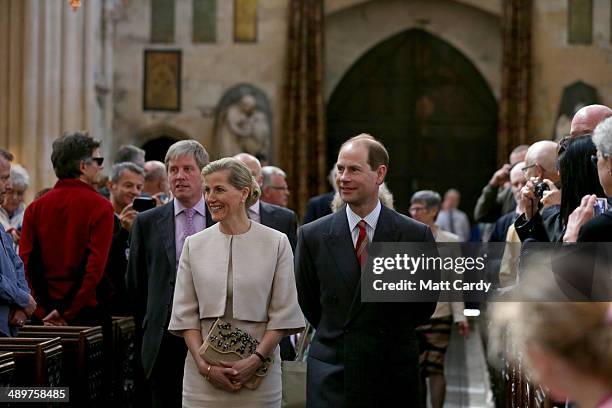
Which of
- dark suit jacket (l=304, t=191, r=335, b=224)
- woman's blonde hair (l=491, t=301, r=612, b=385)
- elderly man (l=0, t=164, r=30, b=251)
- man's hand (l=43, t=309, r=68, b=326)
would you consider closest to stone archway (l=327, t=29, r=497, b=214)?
dark suit jacket (l=304, t=191, r=335, b=224)

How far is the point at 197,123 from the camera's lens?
2114 cm

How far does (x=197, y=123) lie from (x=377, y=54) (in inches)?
139

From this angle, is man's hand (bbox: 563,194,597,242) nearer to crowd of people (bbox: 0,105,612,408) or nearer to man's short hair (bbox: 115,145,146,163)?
crowd of people (bbox: 0,105,612,408)

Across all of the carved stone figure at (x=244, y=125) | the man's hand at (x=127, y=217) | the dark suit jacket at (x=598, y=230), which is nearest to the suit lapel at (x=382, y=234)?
the dark suit jacket at (x=598, y=230)

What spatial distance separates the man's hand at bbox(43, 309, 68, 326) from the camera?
7.51 metres

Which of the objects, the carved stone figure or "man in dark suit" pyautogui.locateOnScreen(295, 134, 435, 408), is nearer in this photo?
"man in dark suit" pyautogui.locateOnScreen(295, 134, 435, 408)

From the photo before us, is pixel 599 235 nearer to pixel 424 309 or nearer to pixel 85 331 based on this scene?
pixel 424 309

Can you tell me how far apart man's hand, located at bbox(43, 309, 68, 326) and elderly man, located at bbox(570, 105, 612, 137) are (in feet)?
11.3

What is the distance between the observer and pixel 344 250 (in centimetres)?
542

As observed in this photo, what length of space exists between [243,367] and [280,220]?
1.73 m

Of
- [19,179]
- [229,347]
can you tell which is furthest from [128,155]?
[229,347]

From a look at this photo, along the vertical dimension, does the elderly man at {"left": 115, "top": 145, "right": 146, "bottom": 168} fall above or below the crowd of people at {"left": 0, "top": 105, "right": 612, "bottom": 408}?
above

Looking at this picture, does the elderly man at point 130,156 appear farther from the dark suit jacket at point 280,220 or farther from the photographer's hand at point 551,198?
the photographer's hand at point 551,198

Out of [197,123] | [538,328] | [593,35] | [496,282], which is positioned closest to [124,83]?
[197,123]
